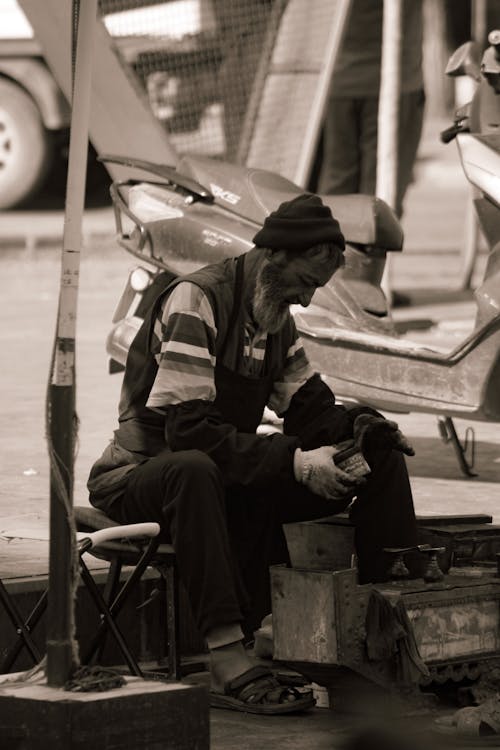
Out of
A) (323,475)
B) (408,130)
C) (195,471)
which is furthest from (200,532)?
(408,130)

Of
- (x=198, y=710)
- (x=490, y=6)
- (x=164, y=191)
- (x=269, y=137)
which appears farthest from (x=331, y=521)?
(x=490, y=6)

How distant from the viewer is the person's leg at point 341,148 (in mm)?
9891

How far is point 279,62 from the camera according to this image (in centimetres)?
1016

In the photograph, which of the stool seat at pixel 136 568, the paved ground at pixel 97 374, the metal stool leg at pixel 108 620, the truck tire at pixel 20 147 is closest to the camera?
the metal stool leg at pixel 108 620

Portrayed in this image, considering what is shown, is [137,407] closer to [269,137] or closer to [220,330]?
[220,330]

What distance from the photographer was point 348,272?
704 centimetres

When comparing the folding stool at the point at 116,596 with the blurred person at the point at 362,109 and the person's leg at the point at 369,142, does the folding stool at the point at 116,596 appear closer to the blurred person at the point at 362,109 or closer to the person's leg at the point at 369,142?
the blurred person at the point at 362,109

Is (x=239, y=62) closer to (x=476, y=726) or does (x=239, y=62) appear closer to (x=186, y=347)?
(x=186, y=347)

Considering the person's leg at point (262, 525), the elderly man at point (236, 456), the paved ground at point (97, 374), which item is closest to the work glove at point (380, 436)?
the elderly man at point (236, 456)

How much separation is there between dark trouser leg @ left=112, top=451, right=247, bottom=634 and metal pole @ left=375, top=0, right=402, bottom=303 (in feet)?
16.9

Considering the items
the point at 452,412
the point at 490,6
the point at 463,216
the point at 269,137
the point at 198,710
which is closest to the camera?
the point at 198,710

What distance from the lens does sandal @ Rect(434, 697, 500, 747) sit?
410 centimetres

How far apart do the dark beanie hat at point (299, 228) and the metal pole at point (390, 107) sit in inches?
186

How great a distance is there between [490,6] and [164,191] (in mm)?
14266
